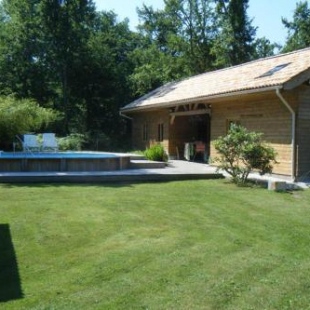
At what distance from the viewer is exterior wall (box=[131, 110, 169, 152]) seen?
2130 cm

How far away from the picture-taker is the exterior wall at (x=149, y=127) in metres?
21.3

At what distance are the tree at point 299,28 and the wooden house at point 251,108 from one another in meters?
16.7

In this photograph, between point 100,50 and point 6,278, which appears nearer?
point 6,278

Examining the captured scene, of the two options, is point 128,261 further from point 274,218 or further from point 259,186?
point 259,186

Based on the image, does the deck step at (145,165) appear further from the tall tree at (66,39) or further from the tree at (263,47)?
the tree at (263,47)

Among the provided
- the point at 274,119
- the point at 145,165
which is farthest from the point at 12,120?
the point at 274,119

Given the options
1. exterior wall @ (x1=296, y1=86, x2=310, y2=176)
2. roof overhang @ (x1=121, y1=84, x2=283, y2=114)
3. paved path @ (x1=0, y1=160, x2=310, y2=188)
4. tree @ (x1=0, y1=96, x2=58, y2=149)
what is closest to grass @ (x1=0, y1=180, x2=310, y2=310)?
paved path @ (x1=0, y1=160, x2=310, y2=188)

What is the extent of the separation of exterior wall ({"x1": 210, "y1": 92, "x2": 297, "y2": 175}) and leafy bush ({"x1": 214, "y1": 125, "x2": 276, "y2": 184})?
133 cm

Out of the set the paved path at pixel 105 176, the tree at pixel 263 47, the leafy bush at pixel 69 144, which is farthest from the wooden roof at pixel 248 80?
the tree at pixel 263 47

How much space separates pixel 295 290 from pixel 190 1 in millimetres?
35672

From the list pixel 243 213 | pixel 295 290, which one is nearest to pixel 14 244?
pixel 295 290

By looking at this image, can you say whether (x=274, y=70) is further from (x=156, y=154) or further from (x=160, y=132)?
(x=160, y=132)

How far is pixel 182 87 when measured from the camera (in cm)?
2166

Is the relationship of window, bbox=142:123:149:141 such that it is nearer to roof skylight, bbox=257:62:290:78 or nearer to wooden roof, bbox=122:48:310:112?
wooden roof, bbox=122:48:310:112
